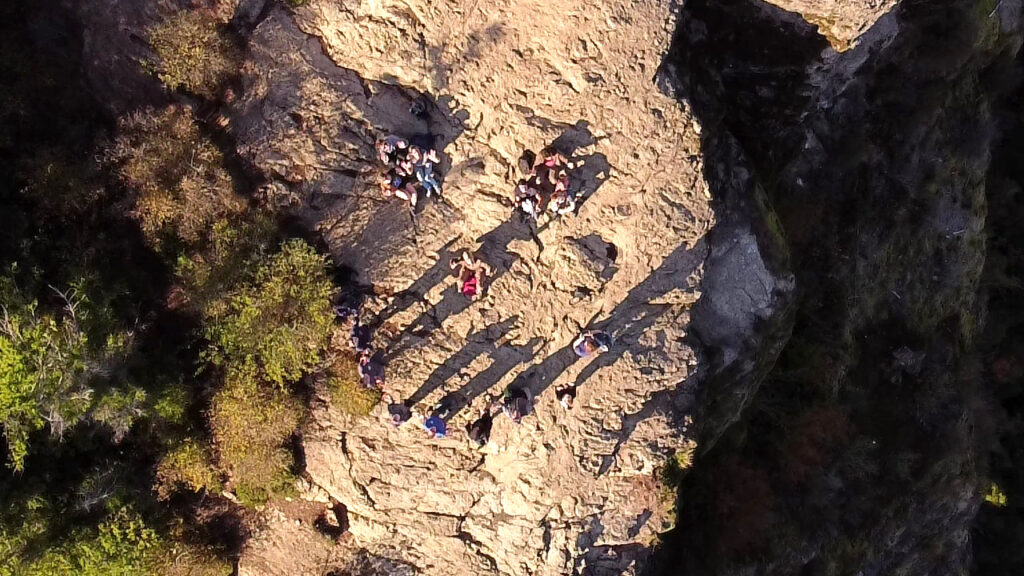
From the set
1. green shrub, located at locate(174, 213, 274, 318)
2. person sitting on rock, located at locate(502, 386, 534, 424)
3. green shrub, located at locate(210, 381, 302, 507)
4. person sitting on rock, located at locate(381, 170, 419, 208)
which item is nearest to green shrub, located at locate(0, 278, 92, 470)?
green shrub, located at locate(174, 213, 274, 318)

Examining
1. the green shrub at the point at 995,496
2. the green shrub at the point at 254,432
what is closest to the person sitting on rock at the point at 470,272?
the green shrub at the point at 254,432

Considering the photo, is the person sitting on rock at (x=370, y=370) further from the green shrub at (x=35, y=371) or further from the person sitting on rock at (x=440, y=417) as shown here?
the green shrub at (x=35, y=371)

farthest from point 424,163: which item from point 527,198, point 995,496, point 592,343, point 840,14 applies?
point 995,496

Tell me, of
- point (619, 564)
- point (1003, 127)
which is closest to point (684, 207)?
point (619, 564)

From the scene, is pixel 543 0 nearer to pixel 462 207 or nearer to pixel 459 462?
pixel 462 207

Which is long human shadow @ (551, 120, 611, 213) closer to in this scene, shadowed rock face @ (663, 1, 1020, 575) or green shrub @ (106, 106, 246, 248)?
shadowed rock face @ (663, 1, 1020, 575)
